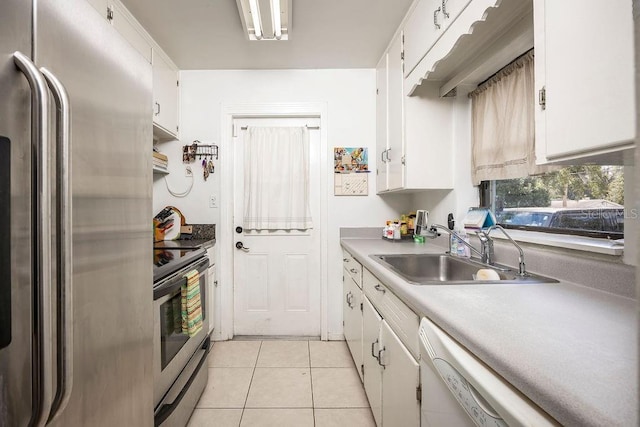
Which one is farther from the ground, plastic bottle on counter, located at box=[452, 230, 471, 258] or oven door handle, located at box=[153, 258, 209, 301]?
plastic bottle on counter, located at box=[452, 230, 471, 258]

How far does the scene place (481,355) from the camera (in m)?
0.58

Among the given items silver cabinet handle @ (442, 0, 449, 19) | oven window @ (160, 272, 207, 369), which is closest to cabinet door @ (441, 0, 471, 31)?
silver cabinet handle @ (442, 0, 449, 19)

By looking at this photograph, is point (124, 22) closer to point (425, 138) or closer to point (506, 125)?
point (425, 138)

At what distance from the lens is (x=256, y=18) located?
178 cm

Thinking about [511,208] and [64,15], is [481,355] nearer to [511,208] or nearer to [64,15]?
[64,15]

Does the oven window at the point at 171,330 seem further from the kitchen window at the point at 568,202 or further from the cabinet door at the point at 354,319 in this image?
the kitchen window at the point at 568,202

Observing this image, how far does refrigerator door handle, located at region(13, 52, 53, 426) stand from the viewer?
516mm

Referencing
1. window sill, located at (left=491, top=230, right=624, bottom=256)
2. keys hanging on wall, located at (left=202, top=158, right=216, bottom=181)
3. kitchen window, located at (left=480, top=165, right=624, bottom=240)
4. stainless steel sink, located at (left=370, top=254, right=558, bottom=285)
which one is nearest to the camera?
window sill, located at (left=491, top=230, right=624, bottom=256)

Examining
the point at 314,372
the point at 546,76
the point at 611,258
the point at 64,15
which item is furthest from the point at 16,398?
the point at 314,372

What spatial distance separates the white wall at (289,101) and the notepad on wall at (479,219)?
3.35 ft

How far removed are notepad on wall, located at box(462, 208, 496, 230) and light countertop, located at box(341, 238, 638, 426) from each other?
19.8 inches

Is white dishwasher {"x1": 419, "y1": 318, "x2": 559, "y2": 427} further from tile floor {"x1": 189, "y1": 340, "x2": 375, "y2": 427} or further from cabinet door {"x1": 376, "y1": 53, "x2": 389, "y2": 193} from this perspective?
cabinet door {"x1": 376, "y1": 53, "x2": 389, "y2": 193}

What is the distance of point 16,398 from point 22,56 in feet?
2.01

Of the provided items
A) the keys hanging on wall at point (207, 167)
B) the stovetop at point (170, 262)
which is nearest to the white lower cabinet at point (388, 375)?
the stovetop at point (170, 262)
